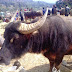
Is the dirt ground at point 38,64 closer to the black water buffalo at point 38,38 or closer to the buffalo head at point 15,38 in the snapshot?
the black water buffalo at point 38,38

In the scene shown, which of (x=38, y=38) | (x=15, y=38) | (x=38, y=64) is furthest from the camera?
(x=38, y=64)

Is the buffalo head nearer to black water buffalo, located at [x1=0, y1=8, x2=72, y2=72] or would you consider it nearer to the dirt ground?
black water buffalo, located at [x1=0, y1=8, x2=72, y2=72]

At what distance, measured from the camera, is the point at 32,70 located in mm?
4043

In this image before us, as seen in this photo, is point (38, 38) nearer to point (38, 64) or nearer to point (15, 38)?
point (15, 38)

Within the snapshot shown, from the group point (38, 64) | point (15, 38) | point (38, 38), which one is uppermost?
point (15, 38)

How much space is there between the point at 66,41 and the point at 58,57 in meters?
0.58

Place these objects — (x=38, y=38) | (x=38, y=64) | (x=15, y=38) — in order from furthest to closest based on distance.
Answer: (x=38, y=64)
(x=38, y=38)
(x=15, y=38)

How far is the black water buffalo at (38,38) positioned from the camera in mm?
2467

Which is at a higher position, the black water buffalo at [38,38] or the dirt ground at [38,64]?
the black water buffalo at [38,38]

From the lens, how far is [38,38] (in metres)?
Answer: 2.75

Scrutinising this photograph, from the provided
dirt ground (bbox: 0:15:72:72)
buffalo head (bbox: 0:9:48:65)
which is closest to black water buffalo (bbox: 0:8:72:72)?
buffalo head (bbox: 0:9:48:65)

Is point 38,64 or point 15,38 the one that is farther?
point 38,64

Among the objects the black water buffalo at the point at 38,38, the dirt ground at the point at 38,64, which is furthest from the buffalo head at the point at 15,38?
the dirt ground at the point at 38,64

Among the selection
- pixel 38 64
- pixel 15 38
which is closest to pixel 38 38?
pixel 15 38
